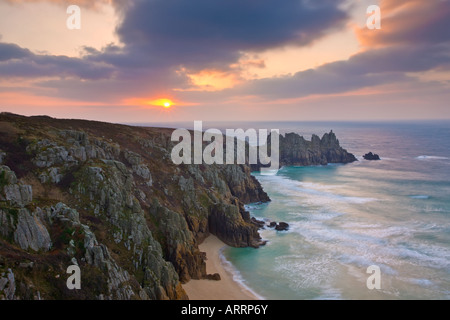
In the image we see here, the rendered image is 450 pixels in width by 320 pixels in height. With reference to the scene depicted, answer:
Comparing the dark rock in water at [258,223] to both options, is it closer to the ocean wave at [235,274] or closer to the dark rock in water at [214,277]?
the ocean wave at [235,274]

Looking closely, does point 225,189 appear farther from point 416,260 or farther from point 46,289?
point 46,289

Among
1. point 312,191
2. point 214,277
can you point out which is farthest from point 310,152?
point 214,277

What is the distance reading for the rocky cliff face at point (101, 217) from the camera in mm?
31759

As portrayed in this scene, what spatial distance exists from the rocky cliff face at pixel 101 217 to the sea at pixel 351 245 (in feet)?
25.2

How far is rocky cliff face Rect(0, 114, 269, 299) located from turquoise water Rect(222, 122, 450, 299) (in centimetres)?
760

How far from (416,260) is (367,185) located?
59.8 meters

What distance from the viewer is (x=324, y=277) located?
45969 millimetres

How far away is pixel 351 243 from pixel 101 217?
1610 inches

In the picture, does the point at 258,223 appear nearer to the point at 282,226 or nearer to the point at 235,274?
the point at 282,226

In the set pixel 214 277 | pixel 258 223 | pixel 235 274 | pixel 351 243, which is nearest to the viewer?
pixel 214 277

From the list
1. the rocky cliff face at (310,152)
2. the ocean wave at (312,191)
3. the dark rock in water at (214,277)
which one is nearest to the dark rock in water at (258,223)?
the dark rock in water at (214,277)

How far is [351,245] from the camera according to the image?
56.9 metres

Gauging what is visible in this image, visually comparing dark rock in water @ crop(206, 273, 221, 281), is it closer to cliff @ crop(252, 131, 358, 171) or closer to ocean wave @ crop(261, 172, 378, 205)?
ocean wave @ crop(261, 172, 378, 205)
